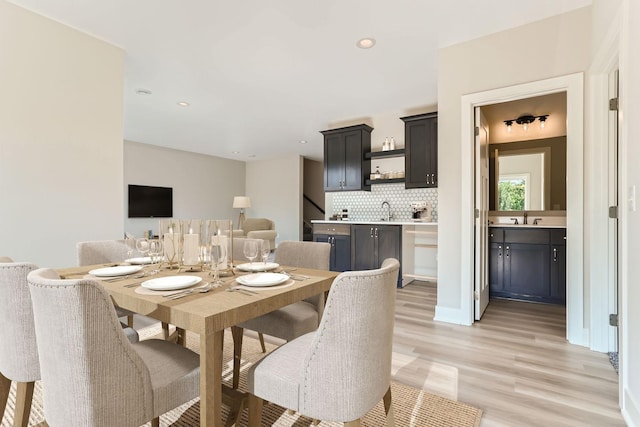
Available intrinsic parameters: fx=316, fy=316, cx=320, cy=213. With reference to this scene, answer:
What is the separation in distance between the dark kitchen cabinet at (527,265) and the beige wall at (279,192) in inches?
224

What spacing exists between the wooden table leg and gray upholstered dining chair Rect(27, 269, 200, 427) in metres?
0.19

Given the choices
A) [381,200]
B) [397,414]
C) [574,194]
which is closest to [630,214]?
[574,194]

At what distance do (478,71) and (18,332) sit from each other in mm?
3689

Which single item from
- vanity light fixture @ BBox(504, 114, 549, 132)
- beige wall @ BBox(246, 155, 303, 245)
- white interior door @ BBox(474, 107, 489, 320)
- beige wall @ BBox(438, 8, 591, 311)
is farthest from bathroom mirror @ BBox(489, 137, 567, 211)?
beige wall @ BBox(246, 155, 303, 245)

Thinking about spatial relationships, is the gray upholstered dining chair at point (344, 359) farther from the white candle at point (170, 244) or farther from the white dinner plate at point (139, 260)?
the white dinner plate at point (139, 260)

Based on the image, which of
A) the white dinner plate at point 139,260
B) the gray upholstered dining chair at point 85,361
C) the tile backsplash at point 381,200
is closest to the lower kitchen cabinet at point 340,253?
the tile backsplash at point 381,200

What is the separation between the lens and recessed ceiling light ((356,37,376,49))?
2992mm

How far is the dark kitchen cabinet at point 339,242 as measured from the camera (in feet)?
16.5

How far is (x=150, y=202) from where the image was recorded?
759 centimetres

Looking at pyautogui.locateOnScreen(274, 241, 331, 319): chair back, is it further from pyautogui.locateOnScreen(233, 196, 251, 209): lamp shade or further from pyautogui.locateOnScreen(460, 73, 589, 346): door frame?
pyautogui.locateOnScreen(233, 196, 251, 209): lamp shade

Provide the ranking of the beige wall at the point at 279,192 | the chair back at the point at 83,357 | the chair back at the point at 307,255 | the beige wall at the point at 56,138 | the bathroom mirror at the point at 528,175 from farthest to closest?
the beige wall at the point at 279,192
the bathroom mirror at the point at 528,175
the beige wall at the point at 56,138
the chair back at the point at 307,255
the chair back at the point at 83,357

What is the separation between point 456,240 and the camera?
3.09m

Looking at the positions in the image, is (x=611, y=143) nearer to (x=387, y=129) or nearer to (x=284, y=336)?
(x=284, y=336)

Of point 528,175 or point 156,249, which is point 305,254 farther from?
point 528,175
